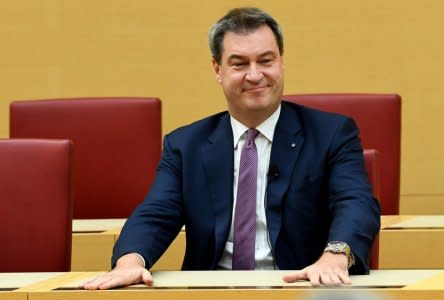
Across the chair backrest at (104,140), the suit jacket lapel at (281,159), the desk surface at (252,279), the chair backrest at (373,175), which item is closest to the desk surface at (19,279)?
the desk surface at (252,279)

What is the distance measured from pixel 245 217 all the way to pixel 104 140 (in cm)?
122

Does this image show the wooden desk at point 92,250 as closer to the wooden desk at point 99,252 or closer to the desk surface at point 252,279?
the wooden desk at point 99,252

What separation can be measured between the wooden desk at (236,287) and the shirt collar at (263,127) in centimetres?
47

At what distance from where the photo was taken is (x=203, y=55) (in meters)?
5.22

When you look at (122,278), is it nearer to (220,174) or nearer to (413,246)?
(220,174)

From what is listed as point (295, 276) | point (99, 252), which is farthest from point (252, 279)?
point (99, 252)

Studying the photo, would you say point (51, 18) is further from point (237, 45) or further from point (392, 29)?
point (237, 45)

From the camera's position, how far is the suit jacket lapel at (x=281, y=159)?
8.36 feet

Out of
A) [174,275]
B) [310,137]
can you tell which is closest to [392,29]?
[310,137]

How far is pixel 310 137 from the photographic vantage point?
2646 millimetres

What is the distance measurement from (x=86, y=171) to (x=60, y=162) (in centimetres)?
87

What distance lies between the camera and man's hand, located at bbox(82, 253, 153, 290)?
214cm

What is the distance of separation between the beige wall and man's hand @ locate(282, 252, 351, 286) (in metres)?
3.03

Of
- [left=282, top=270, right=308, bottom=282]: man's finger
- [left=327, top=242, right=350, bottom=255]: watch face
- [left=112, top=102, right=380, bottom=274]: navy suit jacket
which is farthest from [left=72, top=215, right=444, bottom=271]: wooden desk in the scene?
[left=282, top=270, right=308, bottom=282]: man's finger
